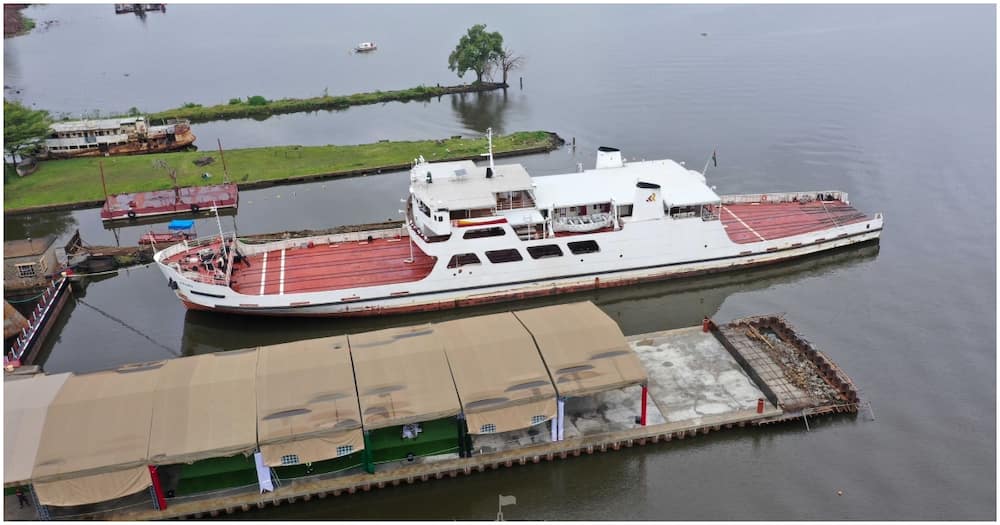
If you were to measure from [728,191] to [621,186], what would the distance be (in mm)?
17138

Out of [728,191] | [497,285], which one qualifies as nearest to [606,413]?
[497,285]

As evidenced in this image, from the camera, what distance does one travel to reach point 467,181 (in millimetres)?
35812

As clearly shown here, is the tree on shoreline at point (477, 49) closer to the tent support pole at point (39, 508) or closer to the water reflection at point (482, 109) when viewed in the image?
the water reflection at point (482, 109)

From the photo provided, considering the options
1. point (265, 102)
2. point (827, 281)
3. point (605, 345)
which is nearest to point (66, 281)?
point (605, 345)

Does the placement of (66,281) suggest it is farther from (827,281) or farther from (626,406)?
(827,281)

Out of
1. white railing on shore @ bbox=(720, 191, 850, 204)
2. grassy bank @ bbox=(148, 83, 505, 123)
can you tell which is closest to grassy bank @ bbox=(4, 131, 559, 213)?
grassy bank @ bbox=(148, 83, 505, 123)

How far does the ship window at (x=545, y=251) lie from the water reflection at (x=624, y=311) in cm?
245

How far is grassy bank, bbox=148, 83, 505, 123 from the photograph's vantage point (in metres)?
79.8

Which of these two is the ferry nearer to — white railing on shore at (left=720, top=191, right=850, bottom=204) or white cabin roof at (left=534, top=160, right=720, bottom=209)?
white cabin roof at (left=534, top=160, right=720, bottom=209)

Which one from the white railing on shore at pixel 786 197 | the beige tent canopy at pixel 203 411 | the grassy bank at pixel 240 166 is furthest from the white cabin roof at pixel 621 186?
the grassy bank at pixel 240 166

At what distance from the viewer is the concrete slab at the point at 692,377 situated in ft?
84.3

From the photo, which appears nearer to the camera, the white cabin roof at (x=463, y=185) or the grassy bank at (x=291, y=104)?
the white cabin roof at (x=463, y=185)

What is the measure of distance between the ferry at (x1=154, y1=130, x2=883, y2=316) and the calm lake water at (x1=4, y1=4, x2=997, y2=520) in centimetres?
163

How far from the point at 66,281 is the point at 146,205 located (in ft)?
42.4
